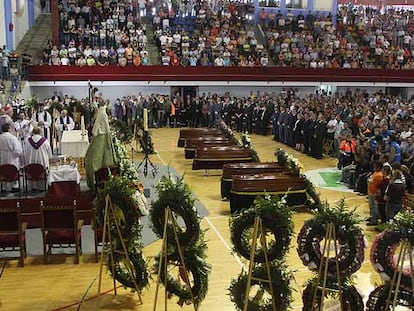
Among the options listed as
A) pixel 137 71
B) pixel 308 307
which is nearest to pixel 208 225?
pixel 308 307

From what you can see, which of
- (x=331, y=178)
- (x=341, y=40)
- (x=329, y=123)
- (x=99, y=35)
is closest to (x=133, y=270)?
(x=331, y=178)

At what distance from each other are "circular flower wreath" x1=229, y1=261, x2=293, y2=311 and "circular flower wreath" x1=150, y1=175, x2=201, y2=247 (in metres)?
0.85

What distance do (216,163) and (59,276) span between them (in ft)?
24.4

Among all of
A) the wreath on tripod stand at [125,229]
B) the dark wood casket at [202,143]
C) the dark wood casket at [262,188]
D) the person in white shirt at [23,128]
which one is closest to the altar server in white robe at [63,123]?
the person in white shirt at [23,128]

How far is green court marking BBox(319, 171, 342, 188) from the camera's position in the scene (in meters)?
15.3

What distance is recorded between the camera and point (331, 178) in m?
16.2

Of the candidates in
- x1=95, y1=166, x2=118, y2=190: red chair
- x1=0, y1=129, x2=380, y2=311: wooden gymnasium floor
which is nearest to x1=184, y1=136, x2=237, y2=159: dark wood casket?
x1=0, y1=129, x2=380, y2=311: wooden gymnasium floor

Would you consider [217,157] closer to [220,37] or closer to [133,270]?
[133,270]

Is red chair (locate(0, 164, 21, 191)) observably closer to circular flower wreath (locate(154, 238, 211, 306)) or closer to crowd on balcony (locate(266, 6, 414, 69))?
circular flower wreath (locate(154, 238, 211, 306))

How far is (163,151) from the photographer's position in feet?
65.5

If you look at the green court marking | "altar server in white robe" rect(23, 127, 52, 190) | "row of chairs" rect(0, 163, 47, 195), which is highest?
"altar server in white robe" rect(23, 127, 52, 190)

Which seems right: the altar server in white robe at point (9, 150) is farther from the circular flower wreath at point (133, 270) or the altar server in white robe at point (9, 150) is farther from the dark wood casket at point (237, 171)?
the circular flower wreath at point (133, 270)

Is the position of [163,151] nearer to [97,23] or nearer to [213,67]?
[213,67]

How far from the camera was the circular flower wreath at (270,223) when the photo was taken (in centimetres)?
684
